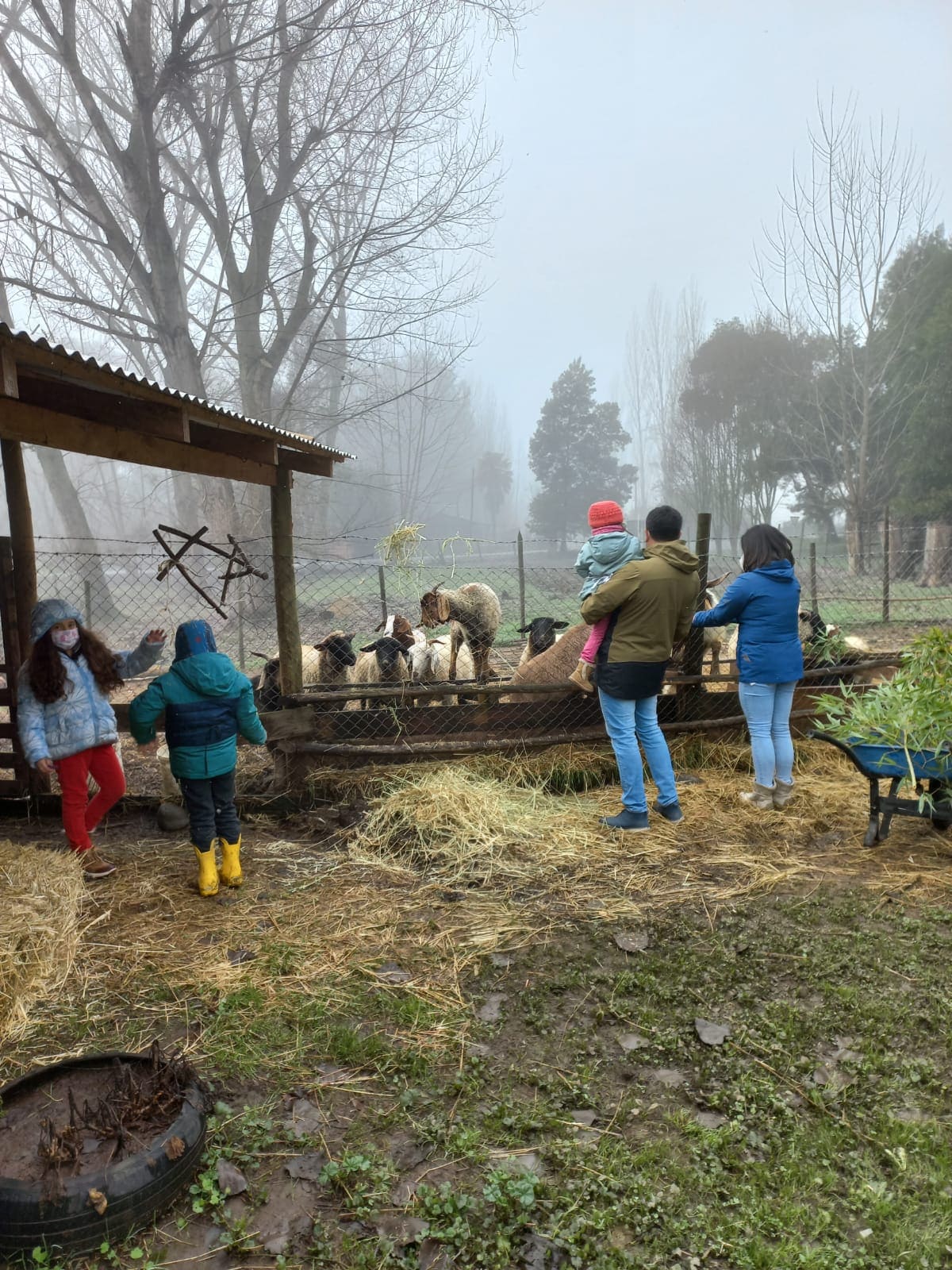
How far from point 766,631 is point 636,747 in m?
1.16

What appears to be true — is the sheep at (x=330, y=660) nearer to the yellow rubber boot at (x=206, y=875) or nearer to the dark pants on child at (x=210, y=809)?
the dark pants on child at (x=210, y=809)

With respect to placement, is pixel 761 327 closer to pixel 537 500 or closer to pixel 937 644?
pixel 537 500

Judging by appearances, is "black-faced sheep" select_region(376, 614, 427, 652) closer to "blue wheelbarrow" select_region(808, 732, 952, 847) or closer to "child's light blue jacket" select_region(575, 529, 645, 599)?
"child's light blue jacket" select_region(575, 529, 645, 599)

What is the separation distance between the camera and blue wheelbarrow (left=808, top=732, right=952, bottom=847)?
4.26 m

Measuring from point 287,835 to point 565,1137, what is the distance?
321cm

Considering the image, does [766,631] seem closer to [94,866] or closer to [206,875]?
[206,875]

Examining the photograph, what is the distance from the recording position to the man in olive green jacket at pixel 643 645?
475 centimetres

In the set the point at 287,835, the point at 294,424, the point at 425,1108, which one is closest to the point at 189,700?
the point at 287,835

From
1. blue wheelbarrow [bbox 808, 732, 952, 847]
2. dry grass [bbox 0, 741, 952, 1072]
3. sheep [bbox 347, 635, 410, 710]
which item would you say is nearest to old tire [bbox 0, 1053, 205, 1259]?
dry grass [bbox 0, 741, 952, 1072]

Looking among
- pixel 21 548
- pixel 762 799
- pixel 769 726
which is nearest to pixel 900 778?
pixel 769 726

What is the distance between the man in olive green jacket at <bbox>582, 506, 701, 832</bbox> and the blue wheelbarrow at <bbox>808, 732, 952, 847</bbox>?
3.55 feet

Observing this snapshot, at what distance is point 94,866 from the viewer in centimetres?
434

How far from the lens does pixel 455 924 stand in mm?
3812

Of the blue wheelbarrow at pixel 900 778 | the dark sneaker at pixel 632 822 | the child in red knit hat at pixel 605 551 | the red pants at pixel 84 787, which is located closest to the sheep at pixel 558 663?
the child in red knit hat at pixel 605 551
